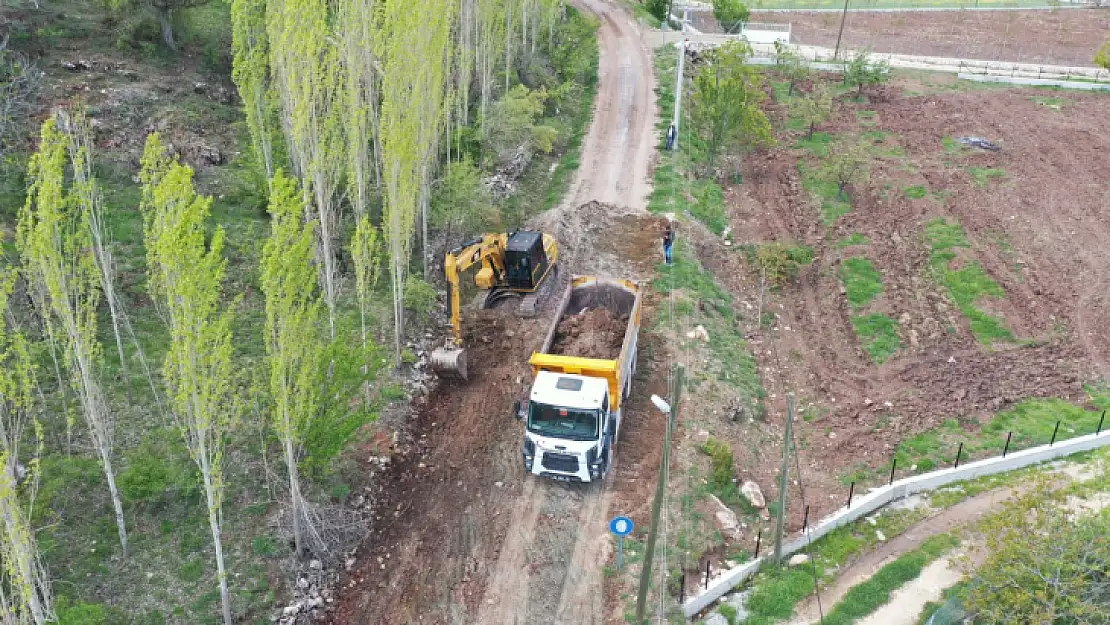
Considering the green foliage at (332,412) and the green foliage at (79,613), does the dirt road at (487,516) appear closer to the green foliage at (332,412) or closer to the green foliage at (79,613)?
the green foliage at (332,412)

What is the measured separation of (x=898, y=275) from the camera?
3080 centimetres

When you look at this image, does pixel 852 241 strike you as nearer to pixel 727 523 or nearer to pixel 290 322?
pixel 727 523

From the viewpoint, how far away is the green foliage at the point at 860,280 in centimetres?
2972

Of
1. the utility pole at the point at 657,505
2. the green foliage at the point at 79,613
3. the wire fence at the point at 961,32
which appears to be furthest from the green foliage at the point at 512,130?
the wire fence at the point at 961,32

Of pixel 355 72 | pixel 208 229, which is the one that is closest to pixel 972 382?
pixel 355 72

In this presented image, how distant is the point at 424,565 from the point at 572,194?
71.6 feet

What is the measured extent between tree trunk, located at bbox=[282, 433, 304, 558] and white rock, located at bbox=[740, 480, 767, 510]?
11.1 m

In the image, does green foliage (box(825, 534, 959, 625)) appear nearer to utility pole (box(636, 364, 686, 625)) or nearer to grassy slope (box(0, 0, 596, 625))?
utility pole (box(636, 364, 686, 625))

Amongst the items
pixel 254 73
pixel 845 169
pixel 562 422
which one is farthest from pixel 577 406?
pixel 845 169

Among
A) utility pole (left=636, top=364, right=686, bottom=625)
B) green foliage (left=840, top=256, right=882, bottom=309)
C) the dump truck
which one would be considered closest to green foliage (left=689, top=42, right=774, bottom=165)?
green foliage (left=840, top=256, right=882, bottom=309)

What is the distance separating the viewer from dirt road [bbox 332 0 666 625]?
669 inches

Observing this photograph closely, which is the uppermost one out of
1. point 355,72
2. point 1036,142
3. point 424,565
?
point 355,72

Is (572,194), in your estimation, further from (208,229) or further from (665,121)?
(208,229)

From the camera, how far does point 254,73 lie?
2514 centimetres
